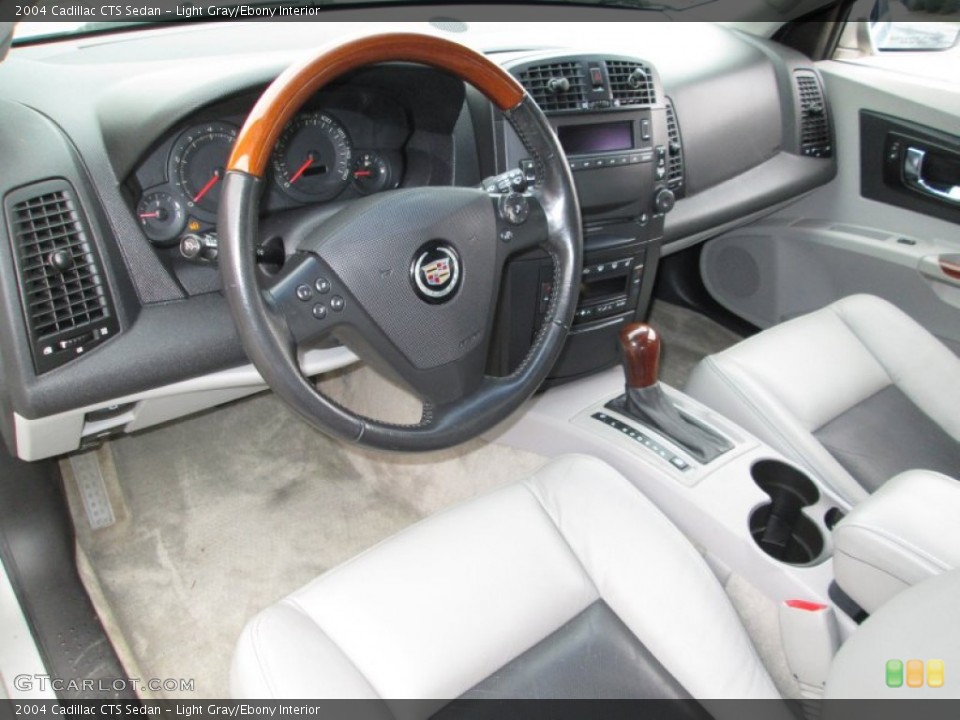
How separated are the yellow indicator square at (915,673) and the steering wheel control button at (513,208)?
2.57ft

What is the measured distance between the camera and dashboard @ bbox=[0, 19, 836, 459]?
1.16 m

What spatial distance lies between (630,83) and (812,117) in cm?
105

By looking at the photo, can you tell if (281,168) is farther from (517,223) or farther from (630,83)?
(630,83)

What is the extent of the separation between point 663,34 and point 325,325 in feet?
5.46

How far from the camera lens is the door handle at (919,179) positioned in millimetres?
2195

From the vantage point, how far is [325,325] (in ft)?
3.45

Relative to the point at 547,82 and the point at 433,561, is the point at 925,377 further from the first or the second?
the point at 433,561

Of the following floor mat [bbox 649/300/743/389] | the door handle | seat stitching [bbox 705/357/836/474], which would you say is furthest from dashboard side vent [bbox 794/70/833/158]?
seat stitching [bbox 705/357/836/474]

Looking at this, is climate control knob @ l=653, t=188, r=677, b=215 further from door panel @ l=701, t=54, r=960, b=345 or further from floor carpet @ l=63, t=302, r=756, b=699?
door panel @ l=701, t=54, r=960, b=345

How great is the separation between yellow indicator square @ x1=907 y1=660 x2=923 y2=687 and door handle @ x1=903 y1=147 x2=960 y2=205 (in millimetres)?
1886

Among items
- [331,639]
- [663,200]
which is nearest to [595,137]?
[663,200]

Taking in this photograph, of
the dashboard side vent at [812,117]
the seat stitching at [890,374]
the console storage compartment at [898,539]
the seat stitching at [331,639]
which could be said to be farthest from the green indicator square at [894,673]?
the dashboard side vent at [812,117]

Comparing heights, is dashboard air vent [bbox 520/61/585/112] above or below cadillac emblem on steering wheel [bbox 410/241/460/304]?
above

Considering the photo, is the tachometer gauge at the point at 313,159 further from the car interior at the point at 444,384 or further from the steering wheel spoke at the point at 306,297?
the steering wheel spoke at the point at 306,297
